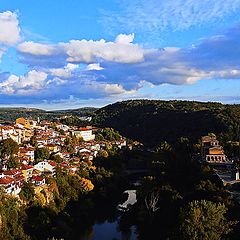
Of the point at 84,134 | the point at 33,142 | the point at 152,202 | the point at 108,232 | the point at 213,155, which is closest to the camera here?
the point at 152,202

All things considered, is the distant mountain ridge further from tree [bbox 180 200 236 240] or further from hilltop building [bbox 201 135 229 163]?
tree [bbox 180 200 236 240]

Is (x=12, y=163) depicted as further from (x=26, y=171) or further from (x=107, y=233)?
(x=107, y=233)

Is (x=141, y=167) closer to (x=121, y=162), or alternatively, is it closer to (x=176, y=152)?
(x=121, y=162)

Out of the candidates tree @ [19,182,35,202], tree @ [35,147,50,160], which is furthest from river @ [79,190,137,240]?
tree @ [35,147,50,160]

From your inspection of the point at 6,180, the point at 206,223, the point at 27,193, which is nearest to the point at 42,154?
the point at 6,180

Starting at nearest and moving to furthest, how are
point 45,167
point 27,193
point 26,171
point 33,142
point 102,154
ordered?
1. point 27,193
2. point 26,171
3. point 45,167
4. point 33,142
5. point 102,154

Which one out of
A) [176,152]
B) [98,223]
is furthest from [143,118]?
[98,223]
